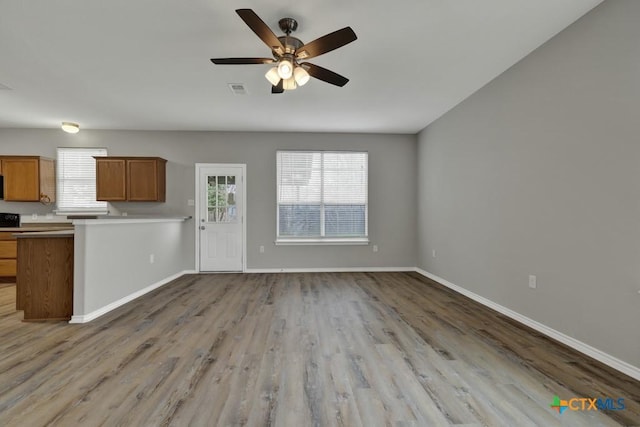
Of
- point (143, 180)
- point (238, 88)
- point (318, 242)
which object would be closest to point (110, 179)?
point (143, 180)

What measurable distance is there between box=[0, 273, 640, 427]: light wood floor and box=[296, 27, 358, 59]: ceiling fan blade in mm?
2388

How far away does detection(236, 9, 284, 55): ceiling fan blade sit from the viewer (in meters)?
1.92

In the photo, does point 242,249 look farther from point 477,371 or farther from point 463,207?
point 477,371

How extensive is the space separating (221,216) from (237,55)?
3197 millimetres

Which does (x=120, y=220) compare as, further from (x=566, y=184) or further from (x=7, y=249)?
(x=566, y=184)

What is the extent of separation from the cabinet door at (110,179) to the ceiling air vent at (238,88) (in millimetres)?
2792

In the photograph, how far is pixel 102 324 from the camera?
2.94m

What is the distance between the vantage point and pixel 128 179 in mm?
5137

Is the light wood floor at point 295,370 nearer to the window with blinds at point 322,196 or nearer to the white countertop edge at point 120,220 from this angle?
the white countertop edge at point 120,220

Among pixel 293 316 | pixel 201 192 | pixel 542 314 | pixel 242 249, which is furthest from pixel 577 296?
pixel 201 192

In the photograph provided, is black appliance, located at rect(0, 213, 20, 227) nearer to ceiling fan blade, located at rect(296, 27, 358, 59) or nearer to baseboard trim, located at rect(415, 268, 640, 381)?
ceiling fan blade, located at rect(296, 27, 358, 59)

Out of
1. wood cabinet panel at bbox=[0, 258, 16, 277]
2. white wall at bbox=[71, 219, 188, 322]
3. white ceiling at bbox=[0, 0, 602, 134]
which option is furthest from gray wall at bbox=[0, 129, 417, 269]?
wood cabinet panel at bbox=[0, 258, 16, 277]

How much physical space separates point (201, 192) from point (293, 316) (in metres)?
3.38

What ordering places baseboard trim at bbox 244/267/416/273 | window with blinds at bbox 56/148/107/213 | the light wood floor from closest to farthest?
the light wood floor → window with blinds at bbox 56/148/107/213 → baseboard trim at bbox 244/267/416/273
